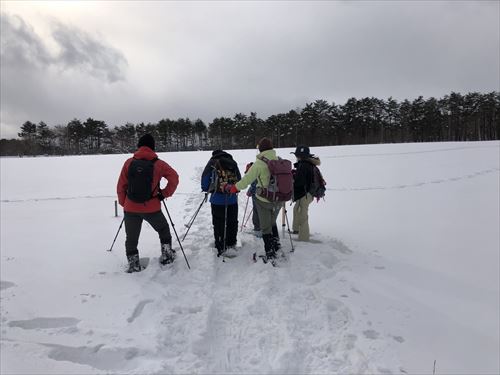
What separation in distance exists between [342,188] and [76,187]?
13309mm

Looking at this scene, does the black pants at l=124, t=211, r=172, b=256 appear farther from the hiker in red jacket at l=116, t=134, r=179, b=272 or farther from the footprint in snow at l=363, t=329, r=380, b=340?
the footprint in snow at l=363, t=329, r=380, b=340

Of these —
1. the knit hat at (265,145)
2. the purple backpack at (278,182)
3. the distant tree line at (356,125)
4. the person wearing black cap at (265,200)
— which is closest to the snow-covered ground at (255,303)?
the person wearing black cap at (265,200)

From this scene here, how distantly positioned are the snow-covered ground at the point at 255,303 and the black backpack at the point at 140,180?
122 centimetres

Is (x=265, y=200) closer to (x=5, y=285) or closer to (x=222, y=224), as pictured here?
(x=222, y=224)

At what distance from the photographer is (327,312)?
4.44 meters

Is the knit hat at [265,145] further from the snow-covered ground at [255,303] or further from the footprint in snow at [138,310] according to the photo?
the footprint in snow at [138,310]

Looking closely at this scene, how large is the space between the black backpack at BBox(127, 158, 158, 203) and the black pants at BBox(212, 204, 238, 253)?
4.15 ft

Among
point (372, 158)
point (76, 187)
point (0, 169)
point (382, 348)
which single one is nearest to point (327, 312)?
point (382, 348)

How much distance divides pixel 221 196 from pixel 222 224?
0.51 m

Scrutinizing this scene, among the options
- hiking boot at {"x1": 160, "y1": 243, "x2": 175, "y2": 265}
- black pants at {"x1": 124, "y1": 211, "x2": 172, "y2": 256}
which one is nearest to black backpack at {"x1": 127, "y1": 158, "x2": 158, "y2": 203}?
black pants at {"x1": 124, "y1": 211, "x2": 172, "y2": 256}

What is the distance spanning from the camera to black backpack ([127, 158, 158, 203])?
5.29 meters

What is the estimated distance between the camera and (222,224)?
6.18m

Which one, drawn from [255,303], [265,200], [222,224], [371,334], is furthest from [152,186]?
[371,334]

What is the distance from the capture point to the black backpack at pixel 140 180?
17.4 feet
